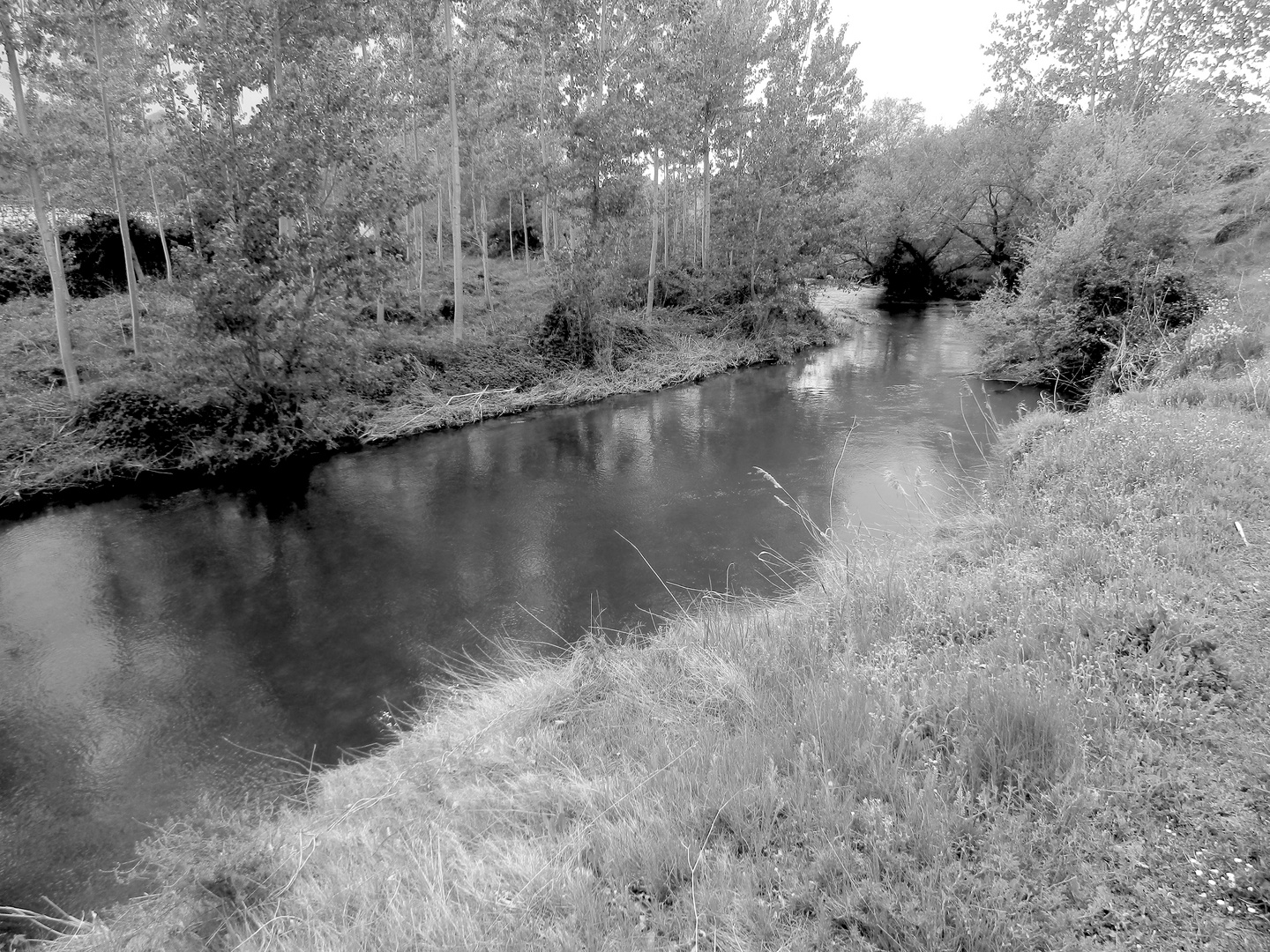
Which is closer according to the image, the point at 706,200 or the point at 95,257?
the point at 95,257

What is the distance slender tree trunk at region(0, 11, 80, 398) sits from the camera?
32.6 ft

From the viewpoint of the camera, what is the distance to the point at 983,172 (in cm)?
2802

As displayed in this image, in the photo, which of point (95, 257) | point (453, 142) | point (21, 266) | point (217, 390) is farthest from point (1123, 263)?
point (95, 257)

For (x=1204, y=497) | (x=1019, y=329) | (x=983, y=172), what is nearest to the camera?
(x=1204, y=497)

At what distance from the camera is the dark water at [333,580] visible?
5.13m

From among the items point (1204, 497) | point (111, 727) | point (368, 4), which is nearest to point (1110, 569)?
point (1204, 497)

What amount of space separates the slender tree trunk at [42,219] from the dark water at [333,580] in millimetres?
3223

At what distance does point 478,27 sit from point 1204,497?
17.1m

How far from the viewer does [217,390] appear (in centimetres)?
1222

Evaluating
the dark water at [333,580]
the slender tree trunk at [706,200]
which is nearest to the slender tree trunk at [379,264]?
the dark water at [333,580]

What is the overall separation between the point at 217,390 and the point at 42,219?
3.65 m

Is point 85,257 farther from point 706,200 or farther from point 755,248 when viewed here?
point 755,248

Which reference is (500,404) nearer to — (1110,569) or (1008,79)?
(1110,569)

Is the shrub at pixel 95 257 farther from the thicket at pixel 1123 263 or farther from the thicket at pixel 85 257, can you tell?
the thicket at pixel 1123 263
